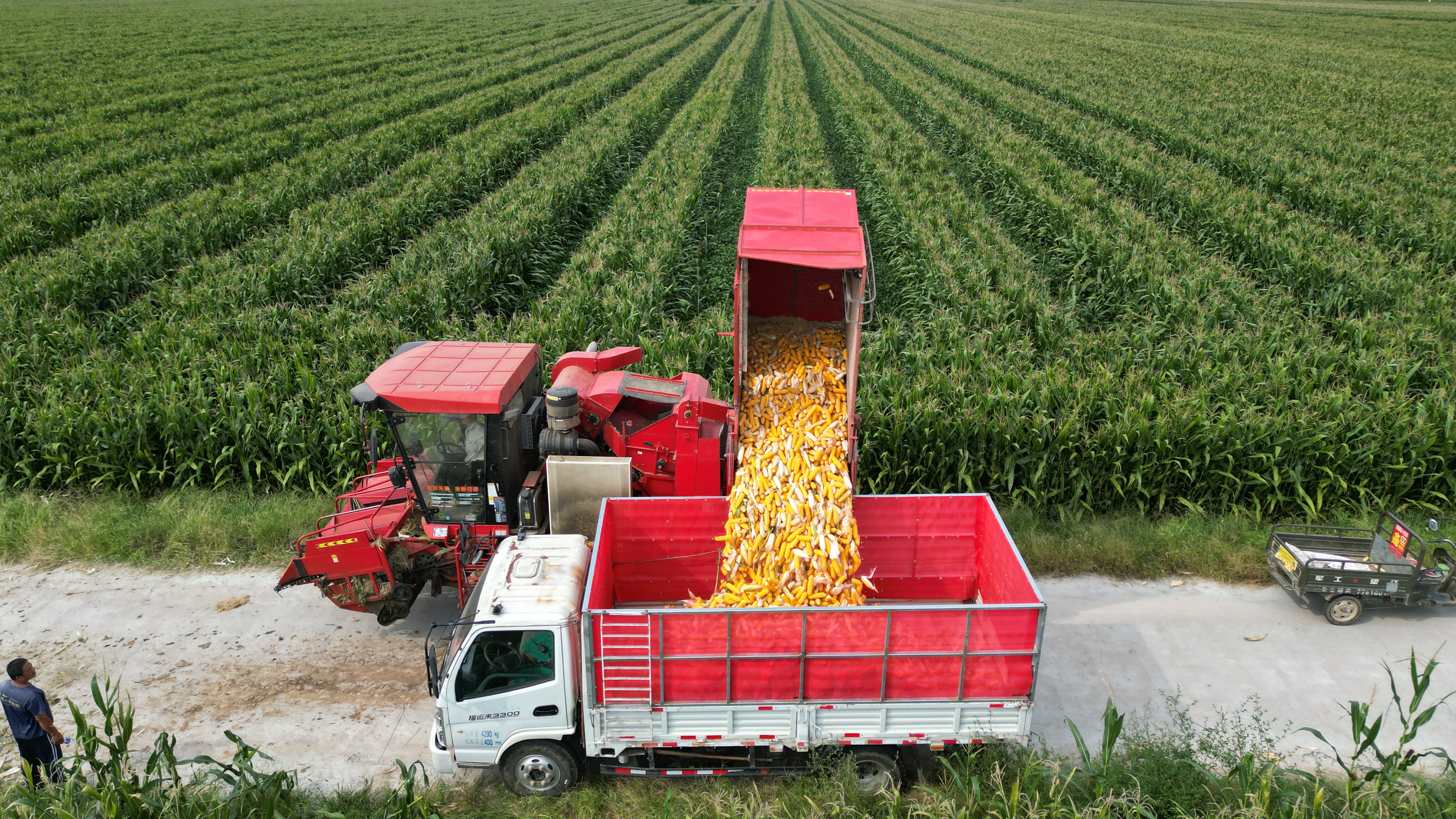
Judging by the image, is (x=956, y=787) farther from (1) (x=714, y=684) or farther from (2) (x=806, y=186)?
(2) (x=806, y=186)

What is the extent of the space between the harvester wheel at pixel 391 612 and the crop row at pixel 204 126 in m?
18.3

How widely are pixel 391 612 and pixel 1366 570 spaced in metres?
9.79

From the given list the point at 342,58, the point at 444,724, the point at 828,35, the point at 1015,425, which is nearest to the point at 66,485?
the point at 444,724

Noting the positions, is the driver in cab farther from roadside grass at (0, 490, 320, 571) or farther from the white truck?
roadside grass at (0, 490, 320, 571)

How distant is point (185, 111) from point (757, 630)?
3125cm

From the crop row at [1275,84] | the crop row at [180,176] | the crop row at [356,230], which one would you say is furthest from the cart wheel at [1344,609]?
the crop row at [180,176]

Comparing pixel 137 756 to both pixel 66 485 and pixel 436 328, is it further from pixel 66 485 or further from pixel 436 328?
pixel 436 328

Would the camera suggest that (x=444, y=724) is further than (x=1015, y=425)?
No

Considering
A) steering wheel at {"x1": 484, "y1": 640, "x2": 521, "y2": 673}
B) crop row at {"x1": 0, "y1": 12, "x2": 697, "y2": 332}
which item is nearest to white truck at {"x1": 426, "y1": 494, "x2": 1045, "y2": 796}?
steering wheel at {"x1": 484, "y1": 640, "x2": 521, "y2": 673}

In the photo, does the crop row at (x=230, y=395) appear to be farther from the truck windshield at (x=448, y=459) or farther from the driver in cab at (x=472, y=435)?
the driver in cab at (x=472, y=435)

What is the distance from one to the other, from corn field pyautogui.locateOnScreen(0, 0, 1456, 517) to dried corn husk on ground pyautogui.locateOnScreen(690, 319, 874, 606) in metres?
2.27

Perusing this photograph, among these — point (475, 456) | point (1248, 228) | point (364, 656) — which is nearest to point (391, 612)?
point (364, 656)

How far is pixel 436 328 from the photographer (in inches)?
549

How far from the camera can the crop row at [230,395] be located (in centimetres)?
1112
